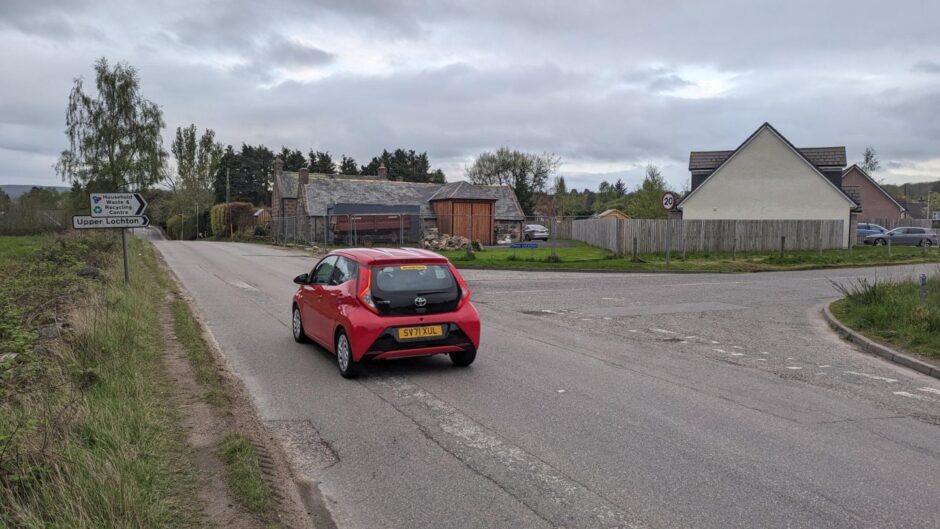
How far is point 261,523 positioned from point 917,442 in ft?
17.8

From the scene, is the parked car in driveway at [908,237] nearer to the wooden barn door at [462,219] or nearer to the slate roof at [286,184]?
the wooden barn door at [462,219]

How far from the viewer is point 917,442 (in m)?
5.54

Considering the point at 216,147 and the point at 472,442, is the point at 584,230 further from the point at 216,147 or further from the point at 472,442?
the point at 216,147

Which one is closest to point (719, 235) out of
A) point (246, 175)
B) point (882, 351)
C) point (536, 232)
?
point (536, 232)

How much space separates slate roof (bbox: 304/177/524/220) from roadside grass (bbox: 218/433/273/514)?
3904 centimetres

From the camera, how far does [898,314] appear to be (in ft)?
36.2

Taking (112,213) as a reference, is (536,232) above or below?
below

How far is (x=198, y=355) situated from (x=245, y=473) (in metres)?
4.16

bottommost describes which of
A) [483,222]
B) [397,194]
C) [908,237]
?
[908,237]

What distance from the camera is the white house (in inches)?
1519

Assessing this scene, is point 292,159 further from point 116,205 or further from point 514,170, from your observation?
point 116,205

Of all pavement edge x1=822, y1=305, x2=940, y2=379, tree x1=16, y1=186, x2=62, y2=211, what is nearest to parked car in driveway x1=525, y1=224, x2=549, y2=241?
tree x1=16, y1=186, x2=62, y2=211

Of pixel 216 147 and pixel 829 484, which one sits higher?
pixel 216 147

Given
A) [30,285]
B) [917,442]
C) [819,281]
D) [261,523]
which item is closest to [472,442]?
[261,523]
